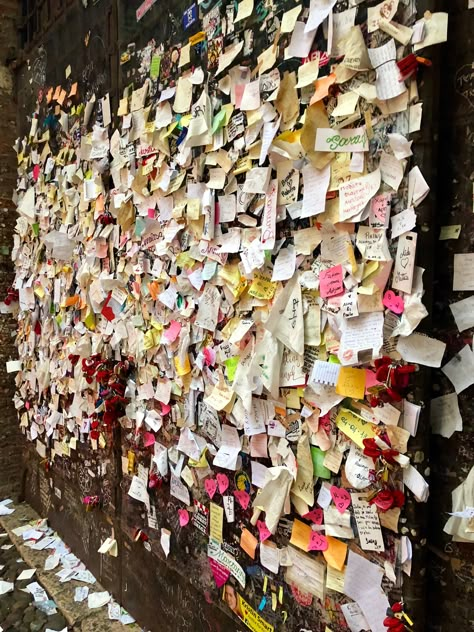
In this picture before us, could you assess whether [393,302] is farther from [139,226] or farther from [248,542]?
[139,226]

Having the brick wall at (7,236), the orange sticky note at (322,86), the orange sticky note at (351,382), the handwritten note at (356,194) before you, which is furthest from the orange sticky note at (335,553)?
the brick wall at (7,236)

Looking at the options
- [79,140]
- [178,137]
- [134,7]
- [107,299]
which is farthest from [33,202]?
[178,137]

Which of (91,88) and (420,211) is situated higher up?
(91,88)

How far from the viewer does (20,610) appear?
8.46 ft

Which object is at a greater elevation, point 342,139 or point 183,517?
point 342,139

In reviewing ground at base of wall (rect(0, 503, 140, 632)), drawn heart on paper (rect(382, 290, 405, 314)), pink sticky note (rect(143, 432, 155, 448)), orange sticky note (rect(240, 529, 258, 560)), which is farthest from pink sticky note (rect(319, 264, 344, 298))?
ground at base of wall (rect(0, 503, 140, 632))

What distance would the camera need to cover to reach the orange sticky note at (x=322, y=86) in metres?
1.24

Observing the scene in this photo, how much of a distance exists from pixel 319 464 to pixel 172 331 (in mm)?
843

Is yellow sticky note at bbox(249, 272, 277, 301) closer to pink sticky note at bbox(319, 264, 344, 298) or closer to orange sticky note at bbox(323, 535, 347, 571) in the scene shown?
pink sticky note at bbox(319, 264, 344, 298)

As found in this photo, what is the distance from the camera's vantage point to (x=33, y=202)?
131 inches

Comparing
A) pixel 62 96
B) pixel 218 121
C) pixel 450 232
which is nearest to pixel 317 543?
pixel 450 232

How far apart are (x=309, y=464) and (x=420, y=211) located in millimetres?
745

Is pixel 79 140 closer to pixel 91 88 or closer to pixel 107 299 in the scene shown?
pixel 91 88

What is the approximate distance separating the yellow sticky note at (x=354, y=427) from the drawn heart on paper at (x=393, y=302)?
0.98ft
